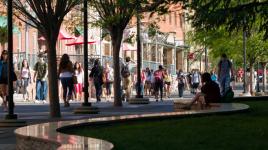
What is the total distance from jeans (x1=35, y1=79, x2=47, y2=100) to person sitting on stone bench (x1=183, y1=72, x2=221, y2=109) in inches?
525

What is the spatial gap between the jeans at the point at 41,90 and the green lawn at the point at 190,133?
16695 mm

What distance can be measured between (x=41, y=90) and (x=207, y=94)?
14.5 metres

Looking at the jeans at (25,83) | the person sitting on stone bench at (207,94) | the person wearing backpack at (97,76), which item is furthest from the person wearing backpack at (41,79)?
the person sitting on stone bench at (207,94)

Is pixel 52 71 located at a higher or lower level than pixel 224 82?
higher

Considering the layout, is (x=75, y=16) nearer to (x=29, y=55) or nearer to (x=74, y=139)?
(x=29, y=55)

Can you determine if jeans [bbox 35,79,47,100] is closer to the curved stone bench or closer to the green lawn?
the green lawn

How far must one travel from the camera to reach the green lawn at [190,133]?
10.2m

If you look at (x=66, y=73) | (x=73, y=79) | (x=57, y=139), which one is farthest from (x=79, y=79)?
(x=57, y=139)

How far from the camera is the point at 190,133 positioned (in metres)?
11.9

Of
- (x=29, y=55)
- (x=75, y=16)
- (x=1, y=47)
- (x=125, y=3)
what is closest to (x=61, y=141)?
(x=125, y=3)

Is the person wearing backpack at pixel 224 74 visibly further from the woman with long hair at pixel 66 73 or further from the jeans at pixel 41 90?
the jeans at pixel 41 90

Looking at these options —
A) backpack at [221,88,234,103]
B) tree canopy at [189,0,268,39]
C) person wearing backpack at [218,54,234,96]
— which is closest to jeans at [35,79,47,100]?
person wearing backpack at [218,54,234,96]

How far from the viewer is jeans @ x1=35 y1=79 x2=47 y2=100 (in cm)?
3119

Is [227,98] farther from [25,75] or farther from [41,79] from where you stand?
[25,75]
